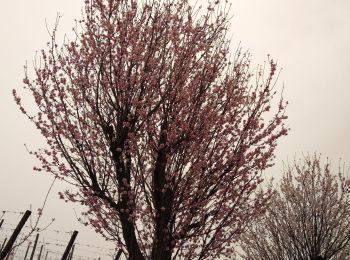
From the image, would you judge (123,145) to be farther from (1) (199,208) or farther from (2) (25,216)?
(2) (25,216)

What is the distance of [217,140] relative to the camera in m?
6.89

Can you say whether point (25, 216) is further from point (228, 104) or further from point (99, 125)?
point (228, 104)

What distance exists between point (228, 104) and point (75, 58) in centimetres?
344

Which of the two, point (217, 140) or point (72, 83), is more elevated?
point (72, 83)

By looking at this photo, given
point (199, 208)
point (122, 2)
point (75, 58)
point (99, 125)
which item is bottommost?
point (199, 208)

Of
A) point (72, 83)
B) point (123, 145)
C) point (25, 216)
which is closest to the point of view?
point (123, 145)

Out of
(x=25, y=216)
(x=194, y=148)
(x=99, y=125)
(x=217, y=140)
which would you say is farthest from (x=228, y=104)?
(x=25, y=216)

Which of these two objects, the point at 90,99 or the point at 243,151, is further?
the point at 90,99

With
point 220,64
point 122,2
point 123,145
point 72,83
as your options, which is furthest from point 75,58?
point 220,64

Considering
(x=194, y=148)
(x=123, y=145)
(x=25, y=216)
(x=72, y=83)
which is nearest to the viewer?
(x=194, y=148)

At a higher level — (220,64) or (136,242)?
(220,64)

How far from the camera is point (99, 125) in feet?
24.6

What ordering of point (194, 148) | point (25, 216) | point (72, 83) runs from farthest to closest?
1. point (25, 216)
2. point (72, 83)
3. point (194, 148)

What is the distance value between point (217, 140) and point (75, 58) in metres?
3.59
